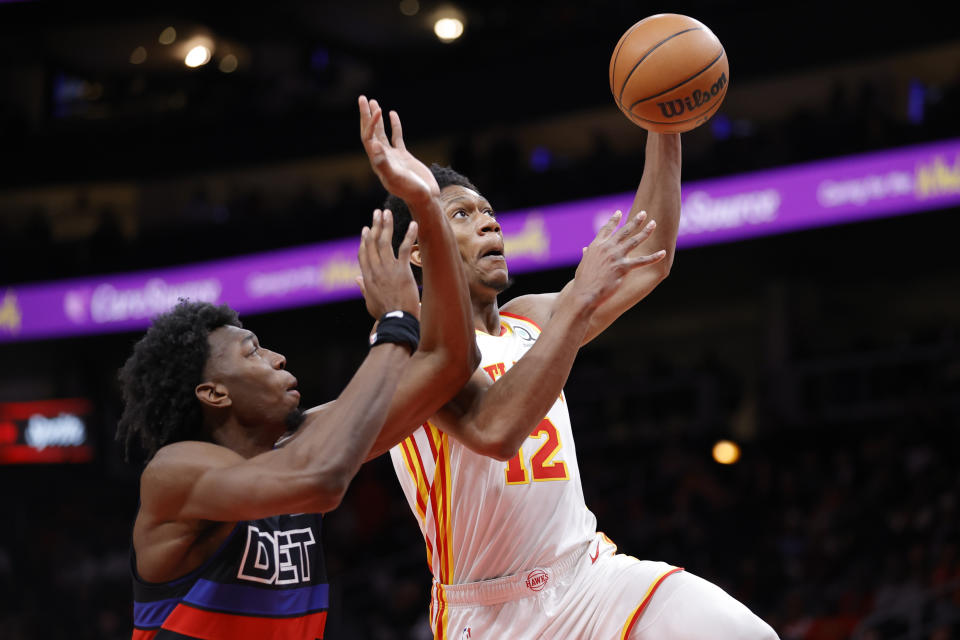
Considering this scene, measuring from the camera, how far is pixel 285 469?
2.95 metres

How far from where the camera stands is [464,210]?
417 cm

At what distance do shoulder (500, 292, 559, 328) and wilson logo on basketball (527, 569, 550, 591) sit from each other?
0.98 m

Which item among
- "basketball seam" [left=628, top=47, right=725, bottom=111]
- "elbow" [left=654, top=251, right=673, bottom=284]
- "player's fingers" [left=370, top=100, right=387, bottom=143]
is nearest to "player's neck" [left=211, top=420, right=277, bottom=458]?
"player's fingers" [left=370, top=100, right=387, bottom=143]

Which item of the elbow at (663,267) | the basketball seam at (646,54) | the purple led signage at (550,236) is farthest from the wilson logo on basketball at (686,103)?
the purple led signage at (550,236)

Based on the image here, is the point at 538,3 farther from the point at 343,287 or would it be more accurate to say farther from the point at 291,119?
the point at 343,287

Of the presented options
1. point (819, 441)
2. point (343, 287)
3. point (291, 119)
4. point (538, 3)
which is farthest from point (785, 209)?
point (291, 119)

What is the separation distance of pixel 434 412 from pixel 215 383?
636 mm

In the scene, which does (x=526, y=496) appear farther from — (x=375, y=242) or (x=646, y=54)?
(x=646, y=54)

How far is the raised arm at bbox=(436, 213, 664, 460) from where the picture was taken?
3.38 m

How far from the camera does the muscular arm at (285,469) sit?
2.94 meters

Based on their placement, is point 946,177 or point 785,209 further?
point 785,209

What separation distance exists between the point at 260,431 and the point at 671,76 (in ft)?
6.31

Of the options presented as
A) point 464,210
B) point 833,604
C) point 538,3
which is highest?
point 538,3

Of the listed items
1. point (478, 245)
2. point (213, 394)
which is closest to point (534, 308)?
point (478, 245)
